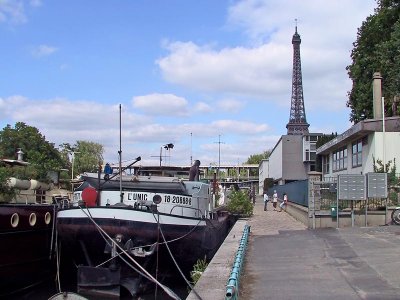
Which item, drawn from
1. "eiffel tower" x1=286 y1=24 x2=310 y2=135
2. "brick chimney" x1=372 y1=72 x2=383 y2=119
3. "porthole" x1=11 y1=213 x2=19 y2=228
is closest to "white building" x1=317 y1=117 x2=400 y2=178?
"brick chimney" x1=372 y1=72 x2=383 y2=119

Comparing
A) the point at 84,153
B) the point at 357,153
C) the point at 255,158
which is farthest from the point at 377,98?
the point at 255,158

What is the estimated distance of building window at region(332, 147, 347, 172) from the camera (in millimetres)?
31883

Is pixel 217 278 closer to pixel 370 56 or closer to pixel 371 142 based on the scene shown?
pixel 371 142

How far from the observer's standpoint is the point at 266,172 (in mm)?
95438

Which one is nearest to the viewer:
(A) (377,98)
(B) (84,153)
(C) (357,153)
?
(C) (357,153)

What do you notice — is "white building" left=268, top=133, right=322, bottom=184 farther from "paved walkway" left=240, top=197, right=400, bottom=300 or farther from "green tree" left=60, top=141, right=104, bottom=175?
"paved walkway" left=240, top=197, right=400, bottom=300

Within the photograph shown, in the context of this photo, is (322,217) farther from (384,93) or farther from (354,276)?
(384,93)

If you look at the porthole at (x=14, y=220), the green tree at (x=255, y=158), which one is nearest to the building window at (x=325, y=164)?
the porthole at (x=14, y=220)

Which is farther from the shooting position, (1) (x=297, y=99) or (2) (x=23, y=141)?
(1) (x=297, y=99)

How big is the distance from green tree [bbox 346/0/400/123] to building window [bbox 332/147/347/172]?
438cm

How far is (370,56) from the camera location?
39.4 metres

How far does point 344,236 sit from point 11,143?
189 feet

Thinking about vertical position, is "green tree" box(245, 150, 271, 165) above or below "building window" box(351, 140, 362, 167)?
above

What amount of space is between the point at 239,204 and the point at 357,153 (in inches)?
297
